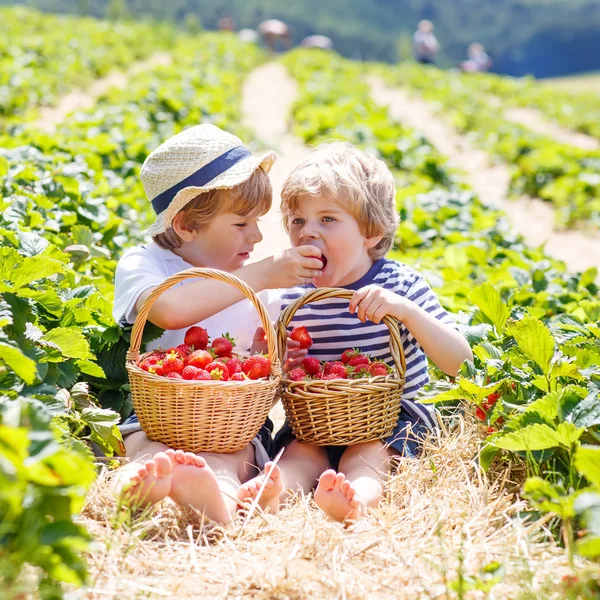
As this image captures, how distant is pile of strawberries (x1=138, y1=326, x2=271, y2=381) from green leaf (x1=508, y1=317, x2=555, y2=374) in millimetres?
849

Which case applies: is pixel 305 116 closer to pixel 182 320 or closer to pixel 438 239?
pixel 438 239

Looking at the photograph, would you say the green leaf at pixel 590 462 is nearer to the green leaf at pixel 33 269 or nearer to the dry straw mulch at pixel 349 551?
the dry straw mulch at pixel 349 551

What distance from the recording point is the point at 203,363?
8.55 feet

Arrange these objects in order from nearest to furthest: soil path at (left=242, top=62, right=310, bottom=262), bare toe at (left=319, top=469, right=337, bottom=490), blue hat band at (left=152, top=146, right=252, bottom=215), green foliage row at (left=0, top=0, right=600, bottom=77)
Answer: bare toe at (left=319, top=469, right=337, bottom=490) → blue hat band at (left=152, top=146, right=252, bottom=215) → soil path at (left=242, top=62, right=310, bottom=262) → green foliage row at (left=0, top=0, right=600, bottom=77)

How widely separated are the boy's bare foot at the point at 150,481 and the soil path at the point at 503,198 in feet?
18.3

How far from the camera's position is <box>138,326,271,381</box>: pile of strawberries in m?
2.56

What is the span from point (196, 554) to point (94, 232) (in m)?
2.59

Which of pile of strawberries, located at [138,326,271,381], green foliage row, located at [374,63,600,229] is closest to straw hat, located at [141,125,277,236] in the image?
pile of strawberries, located at [138,326,271,381]

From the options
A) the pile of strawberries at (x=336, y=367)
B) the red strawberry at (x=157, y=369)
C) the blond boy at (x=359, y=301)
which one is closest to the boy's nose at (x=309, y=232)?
the blond boy at (x=359, y=301)

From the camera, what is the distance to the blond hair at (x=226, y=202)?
3.11m

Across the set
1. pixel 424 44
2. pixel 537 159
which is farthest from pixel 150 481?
pixel 424 44

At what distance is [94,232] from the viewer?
14.6ft

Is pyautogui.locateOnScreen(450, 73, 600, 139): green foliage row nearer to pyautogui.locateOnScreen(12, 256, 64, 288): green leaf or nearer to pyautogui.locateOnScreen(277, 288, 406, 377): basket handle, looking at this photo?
pyautogui.locateOnScreen(277, 288, 406, 377): basket handle

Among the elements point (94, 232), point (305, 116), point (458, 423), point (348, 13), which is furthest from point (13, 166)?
point (348, 13)
